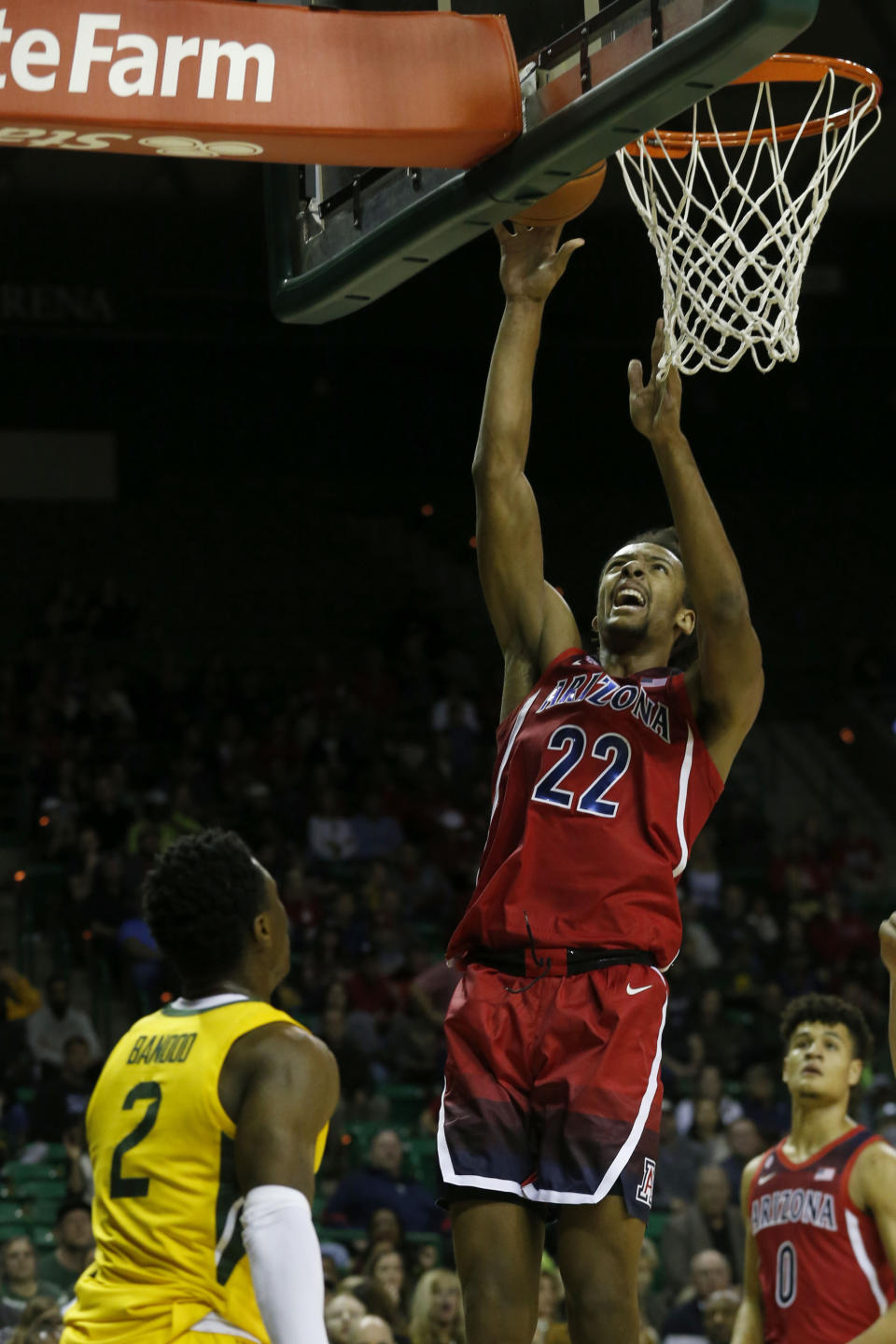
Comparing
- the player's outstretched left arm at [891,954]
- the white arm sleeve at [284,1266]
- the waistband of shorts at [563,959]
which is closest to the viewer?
the white arm sleeve at [284,1266]

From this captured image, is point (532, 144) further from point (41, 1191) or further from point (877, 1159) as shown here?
point (41, 1191)

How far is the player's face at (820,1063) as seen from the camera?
623 centimetres

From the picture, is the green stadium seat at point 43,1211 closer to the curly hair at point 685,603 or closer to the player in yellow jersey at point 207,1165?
the curly hair at point 685,603

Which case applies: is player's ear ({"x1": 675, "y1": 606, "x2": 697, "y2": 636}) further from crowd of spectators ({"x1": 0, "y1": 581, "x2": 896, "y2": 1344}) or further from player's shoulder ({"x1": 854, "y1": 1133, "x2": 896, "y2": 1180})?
crowd of spectators ({"x1": 0, "y1": 581, "x2": 896, "y2": 1344})

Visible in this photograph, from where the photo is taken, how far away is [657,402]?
4207mm

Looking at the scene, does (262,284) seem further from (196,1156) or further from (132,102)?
(196,1156)

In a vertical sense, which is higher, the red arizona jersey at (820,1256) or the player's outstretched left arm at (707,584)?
the player's outstretched left arm at (707,584)

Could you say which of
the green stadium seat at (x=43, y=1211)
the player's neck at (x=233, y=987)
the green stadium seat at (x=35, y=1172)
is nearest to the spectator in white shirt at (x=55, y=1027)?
the green stadium seat at (x=35, y=1172)

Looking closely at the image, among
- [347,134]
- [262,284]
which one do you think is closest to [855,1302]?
[347,134]

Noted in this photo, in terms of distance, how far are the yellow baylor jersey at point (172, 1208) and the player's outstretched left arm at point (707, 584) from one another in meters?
1.40

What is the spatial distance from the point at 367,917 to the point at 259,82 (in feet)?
31.0

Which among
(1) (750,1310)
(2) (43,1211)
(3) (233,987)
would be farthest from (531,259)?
(2) (43,1211)

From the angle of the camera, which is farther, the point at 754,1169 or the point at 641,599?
the point at 754,1169

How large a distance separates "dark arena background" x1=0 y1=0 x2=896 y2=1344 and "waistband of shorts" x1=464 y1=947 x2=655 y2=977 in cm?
473
